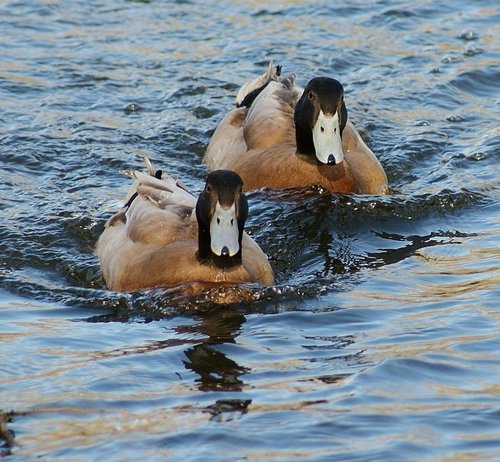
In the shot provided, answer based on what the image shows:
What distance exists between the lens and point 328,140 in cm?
1141

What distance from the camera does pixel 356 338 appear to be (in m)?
8.45

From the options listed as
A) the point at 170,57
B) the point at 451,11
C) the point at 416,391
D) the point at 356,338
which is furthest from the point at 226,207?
the point at 451,11

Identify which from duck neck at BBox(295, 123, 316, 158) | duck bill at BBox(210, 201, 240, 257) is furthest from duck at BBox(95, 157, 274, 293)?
duck neck at BBox(295, 123, 316, 158)

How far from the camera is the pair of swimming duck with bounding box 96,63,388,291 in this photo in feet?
30.0

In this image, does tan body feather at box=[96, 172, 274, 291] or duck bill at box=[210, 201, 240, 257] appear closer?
duck bill at box=[210, 201, 240, 257]

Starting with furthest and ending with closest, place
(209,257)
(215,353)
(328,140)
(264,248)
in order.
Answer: (328,140)
(264,248)
(209,257)
(215,353)

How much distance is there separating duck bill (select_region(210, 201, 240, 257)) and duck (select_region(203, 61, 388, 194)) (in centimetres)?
248

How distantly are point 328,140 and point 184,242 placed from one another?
2237 mm

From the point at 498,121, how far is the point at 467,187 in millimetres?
2402

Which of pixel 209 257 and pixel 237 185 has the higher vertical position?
pixel 237 185

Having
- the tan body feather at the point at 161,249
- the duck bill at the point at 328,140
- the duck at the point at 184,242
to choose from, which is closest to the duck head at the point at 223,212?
the duck at the point at 184,242

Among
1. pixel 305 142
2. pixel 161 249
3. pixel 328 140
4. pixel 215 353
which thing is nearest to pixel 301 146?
pixel 305 142

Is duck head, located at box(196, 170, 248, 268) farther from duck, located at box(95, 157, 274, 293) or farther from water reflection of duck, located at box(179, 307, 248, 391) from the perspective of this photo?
water reflection of duck, located at box(179, 307, 248, 391)

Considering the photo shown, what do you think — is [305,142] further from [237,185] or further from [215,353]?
[215,353]
